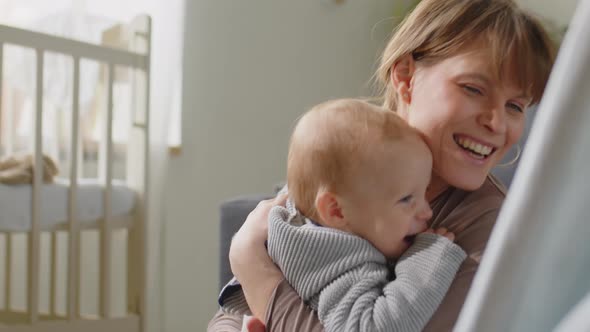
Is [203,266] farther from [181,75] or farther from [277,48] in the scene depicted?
[277,48]

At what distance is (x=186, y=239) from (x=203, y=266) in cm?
15

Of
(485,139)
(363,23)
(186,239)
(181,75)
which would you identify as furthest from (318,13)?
(485,139)

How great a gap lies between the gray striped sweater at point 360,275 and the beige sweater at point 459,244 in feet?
0.05

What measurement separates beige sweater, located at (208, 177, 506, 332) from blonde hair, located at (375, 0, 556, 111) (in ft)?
0.50

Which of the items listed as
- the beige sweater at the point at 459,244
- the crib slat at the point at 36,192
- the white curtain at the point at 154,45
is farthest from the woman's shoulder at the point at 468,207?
the white curtain at the point at 154,45

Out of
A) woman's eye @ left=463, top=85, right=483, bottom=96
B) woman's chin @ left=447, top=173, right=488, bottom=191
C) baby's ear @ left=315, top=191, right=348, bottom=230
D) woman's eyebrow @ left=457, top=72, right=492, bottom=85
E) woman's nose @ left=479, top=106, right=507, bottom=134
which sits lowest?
baby's ear @ left=315, top=191, right=348, bottom=230

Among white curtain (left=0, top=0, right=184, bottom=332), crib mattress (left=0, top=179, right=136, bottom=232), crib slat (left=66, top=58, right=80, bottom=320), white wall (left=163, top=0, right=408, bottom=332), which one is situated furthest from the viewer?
white wall (left=163, top=0, right=408, bottom=332)

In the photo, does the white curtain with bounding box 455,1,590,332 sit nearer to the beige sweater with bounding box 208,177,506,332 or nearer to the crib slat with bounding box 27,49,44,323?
the beige sweater with bounding box 208,177,506,332

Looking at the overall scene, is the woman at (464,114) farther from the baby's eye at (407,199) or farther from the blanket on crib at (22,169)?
the blanket on crib at (22,169)

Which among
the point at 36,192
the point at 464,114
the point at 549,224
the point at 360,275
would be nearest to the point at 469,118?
the point at 464,114

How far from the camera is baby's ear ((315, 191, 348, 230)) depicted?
0.82m

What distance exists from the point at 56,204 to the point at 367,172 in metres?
1.76

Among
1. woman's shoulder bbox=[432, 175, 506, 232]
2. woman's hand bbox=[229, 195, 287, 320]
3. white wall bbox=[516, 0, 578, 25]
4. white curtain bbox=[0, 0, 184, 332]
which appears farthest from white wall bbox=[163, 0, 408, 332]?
woman's shoulder bbox=[432, 175, 506, 232]

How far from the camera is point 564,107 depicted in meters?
0.36
